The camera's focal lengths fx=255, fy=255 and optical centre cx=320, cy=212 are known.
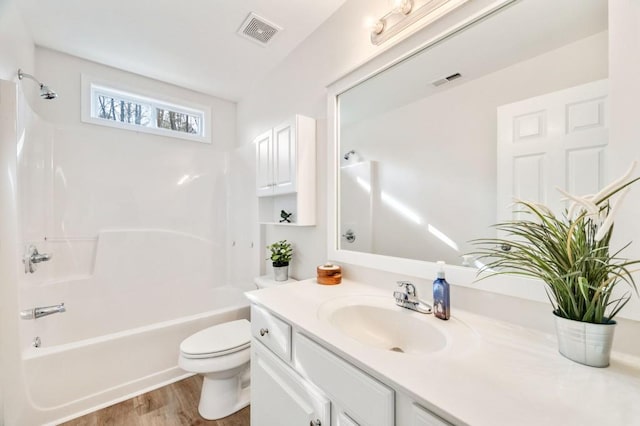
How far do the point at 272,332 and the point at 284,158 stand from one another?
1.18m

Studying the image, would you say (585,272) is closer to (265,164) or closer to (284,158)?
(284,158)

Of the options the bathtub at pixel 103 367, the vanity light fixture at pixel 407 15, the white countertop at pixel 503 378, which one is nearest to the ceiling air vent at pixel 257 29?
the vanity light fixture at pixel 407 15

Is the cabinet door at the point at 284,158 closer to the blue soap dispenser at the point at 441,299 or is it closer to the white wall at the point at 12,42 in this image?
the blue soap dispenser at the point at 441,299

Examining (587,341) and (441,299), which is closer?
(587,341)

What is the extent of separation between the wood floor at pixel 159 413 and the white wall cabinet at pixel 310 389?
55 cm

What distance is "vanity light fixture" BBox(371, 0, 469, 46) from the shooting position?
1.04 metres

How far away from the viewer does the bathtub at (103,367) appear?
1.45 meters

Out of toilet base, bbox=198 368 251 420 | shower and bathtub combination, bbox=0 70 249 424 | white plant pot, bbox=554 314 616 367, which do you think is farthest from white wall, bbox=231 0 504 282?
white plant pot, bbox=554 314 616 367

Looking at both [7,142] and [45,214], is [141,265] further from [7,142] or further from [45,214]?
[7,142]

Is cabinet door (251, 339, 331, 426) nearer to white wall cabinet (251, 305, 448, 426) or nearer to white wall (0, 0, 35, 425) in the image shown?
white wall cabinet (251, 305, 448, 426)

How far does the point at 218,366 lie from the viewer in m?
1.51

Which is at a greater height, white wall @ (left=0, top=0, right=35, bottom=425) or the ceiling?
the ceiling

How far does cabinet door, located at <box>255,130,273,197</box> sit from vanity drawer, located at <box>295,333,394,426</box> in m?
1.33

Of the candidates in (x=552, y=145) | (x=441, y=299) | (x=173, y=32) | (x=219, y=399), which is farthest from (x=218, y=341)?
(x=173, y=32)
